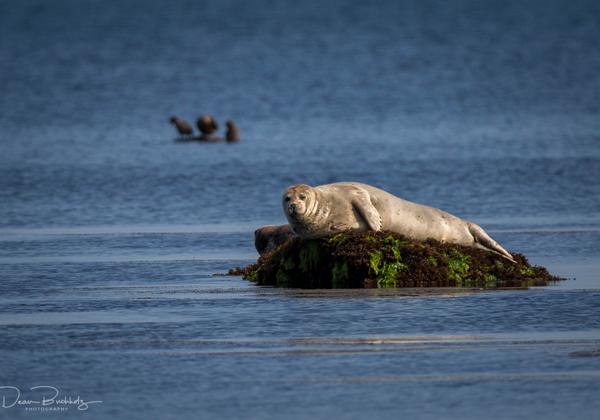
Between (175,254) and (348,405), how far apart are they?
822cm

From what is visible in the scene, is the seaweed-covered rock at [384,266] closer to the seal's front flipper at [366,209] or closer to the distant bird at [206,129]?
the seal's front flipper at [366,209]

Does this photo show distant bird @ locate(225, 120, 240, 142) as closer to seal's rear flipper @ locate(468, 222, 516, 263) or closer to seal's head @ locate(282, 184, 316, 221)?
seal's rear flipper @ locate(468, 222, 516, 263)

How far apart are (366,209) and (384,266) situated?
657mm

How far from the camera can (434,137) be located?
43.1 metres

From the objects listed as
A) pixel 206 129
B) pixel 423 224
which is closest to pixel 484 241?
pixel 423 224

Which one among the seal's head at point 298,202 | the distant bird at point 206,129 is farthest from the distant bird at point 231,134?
the seal's head at point 298,202

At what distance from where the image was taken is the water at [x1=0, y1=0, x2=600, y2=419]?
35.1ft

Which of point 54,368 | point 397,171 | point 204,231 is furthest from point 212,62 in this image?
point 54,368

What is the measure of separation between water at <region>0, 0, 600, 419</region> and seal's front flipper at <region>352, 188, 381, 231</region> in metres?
0.95

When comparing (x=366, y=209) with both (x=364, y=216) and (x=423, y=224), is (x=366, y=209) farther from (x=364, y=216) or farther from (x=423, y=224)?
(x=423, y=224)

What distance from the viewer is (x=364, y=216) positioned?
15.1 m

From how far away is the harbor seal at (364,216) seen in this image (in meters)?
14.9

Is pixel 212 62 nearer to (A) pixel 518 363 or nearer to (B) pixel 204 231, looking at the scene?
(B) pixel 204 231

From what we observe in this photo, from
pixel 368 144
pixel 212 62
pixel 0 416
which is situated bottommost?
pixel 0 416
